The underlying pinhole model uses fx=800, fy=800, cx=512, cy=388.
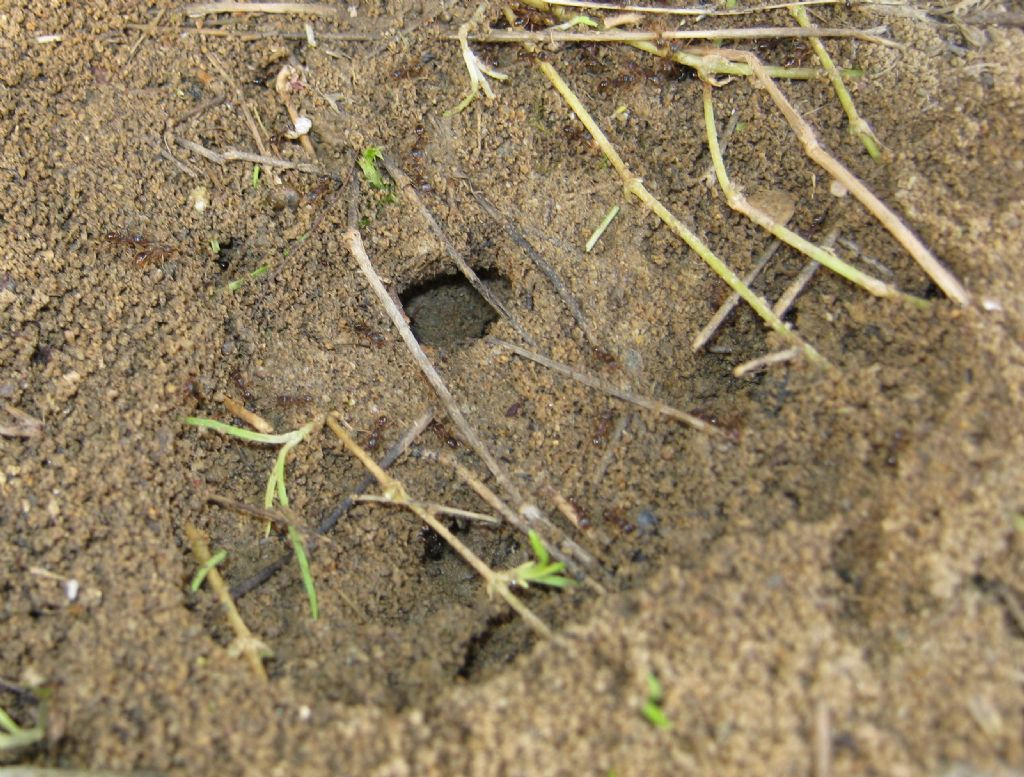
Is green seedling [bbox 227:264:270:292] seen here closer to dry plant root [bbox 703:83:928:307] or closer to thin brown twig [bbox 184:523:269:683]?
thin brown twig [bbox 184:523:269:683]

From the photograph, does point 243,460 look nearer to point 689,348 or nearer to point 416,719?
point 416,719

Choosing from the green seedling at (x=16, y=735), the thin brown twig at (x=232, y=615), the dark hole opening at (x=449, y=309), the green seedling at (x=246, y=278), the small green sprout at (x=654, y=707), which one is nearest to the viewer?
the small green sprout at (x=654, y=707)

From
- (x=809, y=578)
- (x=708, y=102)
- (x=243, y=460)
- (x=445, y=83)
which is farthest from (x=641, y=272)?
(x=243, y=460)

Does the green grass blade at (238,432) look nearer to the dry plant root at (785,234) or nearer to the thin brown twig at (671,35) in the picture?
the thin brown twig at (671,35)

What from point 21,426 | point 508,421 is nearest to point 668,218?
point 508,421

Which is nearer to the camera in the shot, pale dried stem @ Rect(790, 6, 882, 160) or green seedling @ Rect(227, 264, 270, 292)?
pale dried stem @ Rect(790, 6, 882, 160)

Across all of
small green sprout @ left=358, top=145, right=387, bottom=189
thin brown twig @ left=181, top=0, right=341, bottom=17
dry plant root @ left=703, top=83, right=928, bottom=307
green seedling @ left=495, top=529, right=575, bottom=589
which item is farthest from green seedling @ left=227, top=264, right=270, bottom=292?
dry plant root @ left=703, top=83, right=928, bottom=307

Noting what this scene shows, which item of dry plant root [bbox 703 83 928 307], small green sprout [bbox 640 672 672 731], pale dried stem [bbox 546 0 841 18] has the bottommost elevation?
small green sprout [bbox 640 672 672 731]

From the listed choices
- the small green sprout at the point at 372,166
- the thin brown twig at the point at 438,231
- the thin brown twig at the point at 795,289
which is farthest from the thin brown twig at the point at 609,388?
the small green sprout at the point at 372,166
